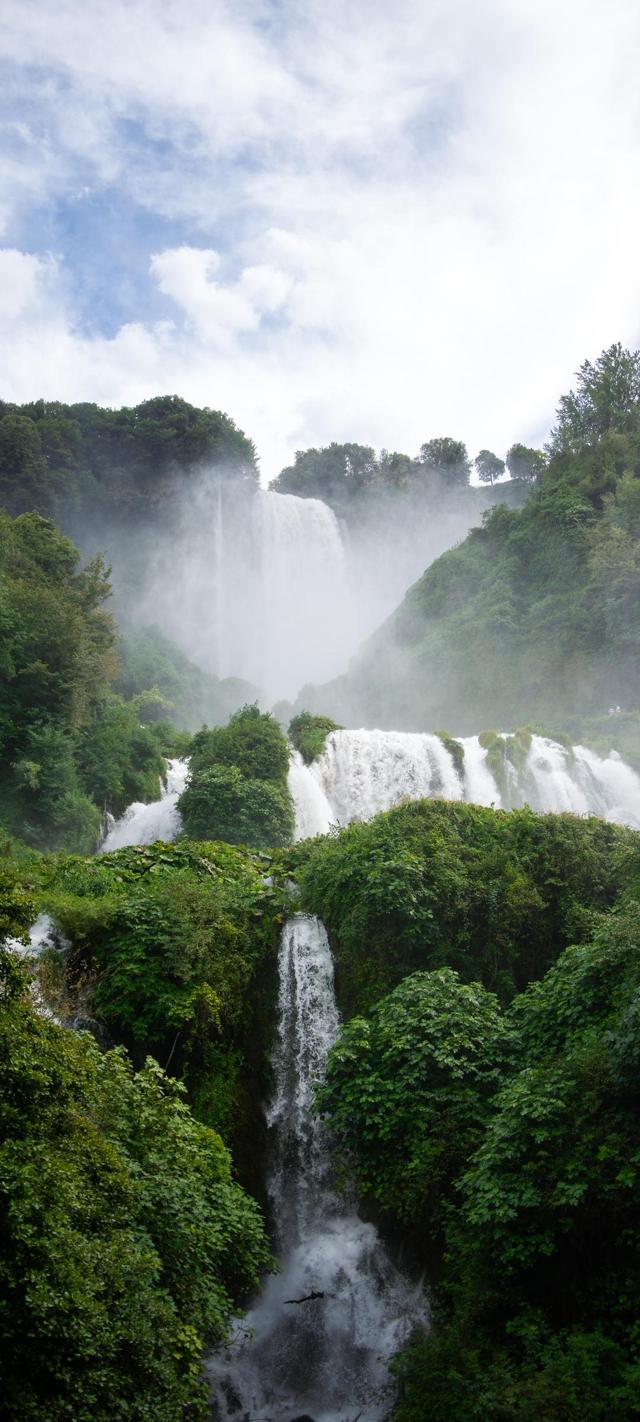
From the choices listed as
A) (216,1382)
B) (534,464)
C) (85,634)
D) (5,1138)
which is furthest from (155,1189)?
(534,464)

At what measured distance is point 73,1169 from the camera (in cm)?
537

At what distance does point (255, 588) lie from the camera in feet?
198

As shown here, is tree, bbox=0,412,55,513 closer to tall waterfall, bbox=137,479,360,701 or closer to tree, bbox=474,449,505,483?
tall waterfall, bbox=137,479,360,701

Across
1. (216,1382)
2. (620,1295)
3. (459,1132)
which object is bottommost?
(216,1382)

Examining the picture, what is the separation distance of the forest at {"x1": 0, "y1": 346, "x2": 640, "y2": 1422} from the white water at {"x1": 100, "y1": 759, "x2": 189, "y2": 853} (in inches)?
8.1

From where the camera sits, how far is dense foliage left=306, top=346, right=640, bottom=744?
3694 centimetres

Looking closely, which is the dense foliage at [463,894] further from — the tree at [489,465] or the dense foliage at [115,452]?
the tree at [489,465]

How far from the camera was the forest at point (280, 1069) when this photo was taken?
534 cm

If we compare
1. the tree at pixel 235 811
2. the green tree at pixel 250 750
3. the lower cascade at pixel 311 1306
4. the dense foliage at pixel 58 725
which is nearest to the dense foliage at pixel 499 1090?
the lower cascade at pixel 311 1306

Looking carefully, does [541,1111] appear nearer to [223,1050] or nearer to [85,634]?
[223,1050]

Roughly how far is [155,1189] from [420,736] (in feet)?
63.2

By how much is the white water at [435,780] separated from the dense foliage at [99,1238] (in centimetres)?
1401

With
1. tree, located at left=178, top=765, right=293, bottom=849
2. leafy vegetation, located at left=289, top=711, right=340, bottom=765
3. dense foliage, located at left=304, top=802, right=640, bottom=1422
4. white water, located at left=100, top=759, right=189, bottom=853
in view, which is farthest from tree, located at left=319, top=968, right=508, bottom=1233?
leafy vegetation, located at left=289, top=711, right=340, bottom=765

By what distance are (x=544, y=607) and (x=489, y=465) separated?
41577 mm
